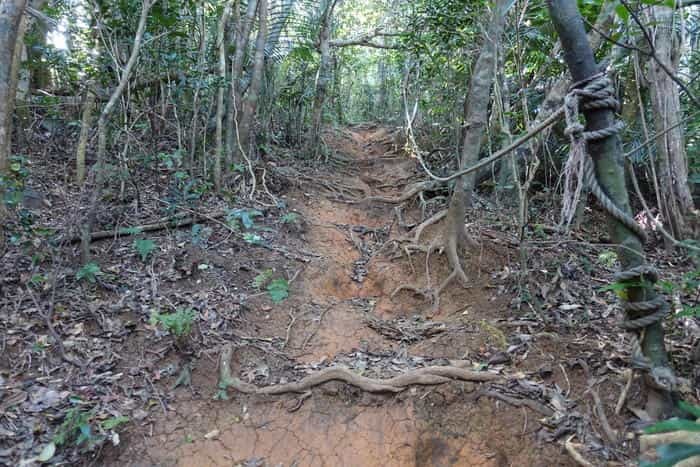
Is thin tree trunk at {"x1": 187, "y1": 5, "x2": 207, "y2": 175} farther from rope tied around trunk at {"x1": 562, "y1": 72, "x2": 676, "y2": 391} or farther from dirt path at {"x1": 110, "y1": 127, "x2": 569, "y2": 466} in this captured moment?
rope tied around trunk at {"x1": 562, "y1": 72, "x2": 676, "y2": 391}

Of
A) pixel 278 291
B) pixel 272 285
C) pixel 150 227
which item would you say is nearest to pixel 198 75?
pixel 150 227

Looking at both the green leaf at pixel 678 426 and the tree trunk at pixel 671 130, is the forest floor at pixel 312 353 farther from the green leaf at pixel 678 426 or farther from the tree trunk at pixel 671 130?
the green leaf at pixel 678 426

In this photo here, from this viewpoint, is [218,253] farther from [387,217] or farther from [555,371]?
[555,371]

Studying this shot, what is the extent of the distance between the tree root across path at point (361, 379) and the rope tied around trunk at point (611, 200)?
105 centimetres

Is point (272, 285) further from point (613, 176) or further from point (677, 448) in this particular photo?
point (677, 448)

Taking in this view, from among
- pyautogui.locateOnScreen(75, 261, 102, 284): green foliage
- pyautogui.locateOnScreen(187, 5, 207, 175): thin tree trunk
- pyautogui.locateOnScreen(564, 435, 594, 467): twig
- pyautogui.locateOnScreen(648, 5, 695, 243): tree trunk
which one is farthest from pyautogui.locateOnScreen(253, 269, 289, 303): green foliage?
pyautogui.locateOnScreen(648, 5, 695, 243): tree trunk

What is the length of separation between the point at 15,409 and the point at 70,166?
4.23 m

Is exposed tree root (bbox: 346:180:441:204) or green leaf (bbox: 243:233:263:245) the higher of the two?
exposed tree root (bbox: 346:180:441:204)

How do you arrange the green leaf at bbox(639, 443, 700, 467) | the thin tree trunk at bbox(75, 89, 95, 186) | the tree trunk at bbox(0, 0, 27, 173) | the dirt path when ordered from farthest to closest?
the thin tree trunk at bbox(75, 89, 95, 186), the tree trunk at bbox(0, 0, 27, 173), the dirt path, the green leaf at bbox(639, 443, 700, 467)

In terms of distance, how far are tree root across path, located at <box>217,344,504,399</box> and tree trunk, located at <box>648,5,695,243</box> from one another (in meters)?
2.88

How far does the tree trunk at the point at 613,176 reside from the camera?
229 cm

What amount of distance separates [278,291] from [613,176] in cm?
310

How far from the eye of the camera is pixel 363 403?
3.44 meters

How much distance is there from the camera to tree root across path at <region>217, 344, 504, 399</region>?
3305mm
